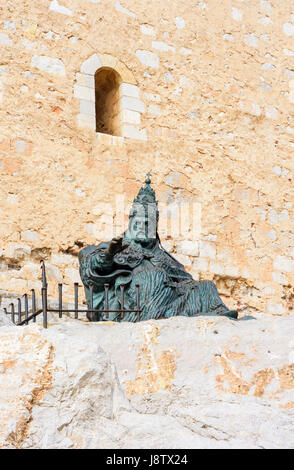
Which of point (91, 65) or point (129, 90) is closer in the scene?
point (91, 65)

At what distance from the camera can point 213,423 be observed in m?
2.16

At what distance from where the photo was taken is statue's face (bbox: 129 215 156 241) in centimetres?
510

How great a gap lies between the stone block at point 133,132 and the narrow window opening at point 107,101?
0.40 feet

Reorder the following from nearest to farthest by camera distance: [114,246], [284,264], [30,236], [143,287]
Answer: [114,246] < [143,287] < [30,236] < [284,264]

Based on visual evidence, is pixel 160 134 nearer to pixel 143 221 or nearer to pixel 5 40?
pixel 5 40

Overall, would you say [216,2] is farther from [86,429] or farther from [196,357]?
[86,429]

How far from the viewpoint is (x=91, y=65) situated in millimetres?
6777

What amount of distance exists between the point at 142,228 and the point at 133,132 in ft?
6.67

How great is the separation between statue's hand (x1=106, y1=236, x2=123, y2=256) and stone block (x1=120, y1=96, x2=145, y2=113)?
9.02ft

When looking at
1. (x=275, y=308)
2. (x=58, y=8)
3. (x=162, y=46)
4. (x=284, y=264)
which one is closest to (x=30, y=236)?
(x=58, y=8)

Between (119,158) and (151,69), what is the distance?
3.80 feet
